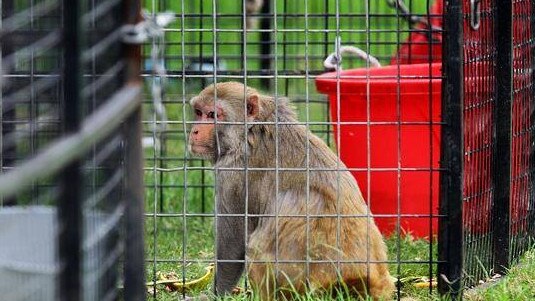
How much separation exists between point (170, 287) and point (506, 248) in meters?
1.65

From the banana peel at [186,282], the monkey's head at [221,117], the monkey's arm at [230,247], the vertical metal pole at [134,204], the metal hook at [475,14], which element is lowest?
the banana peel at [186,282]

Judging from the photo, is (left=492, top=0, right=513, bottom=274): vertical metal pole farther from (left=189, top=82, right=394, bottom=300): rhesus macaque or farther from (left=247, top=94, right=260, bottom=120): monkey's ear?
(left=247, top=94, right=260, bottom=120): monkey's ear

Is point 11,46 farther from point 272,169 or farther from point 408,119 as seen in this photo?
point 408,119

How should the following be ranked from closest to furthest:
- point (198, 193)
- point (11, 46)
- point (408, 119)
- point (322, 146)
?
point (11, 46)
point (322, 146)
point (408, 119)
point (198, 193)

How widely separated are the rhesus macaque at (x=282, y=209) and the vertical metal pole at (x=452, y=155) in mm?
306

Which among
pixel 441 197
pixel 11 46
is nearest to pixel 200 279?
pixel 441 197

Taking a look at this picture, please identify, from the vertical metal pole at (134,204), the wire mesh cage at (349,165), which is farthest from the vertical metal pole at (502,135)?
the vertical metal pole at (134,204)

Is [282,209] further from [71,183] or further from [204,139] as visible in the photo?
[71,183]

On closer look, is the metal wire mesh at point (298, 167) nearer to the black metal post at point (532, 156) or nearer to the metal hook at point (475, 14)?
the metal hook at point (475, 14)

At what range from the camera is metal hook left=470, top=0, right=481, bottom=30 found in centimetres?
531

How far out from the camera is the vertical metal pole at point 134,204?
313 centimetres

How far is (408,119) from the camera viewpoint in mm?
6492

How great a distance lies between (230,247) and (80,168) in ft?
10.5

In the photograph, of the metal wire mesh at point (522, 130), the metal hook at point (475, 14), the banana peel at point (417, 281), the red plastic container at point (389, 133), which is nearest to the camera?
the metal hook at point (475, 14)
